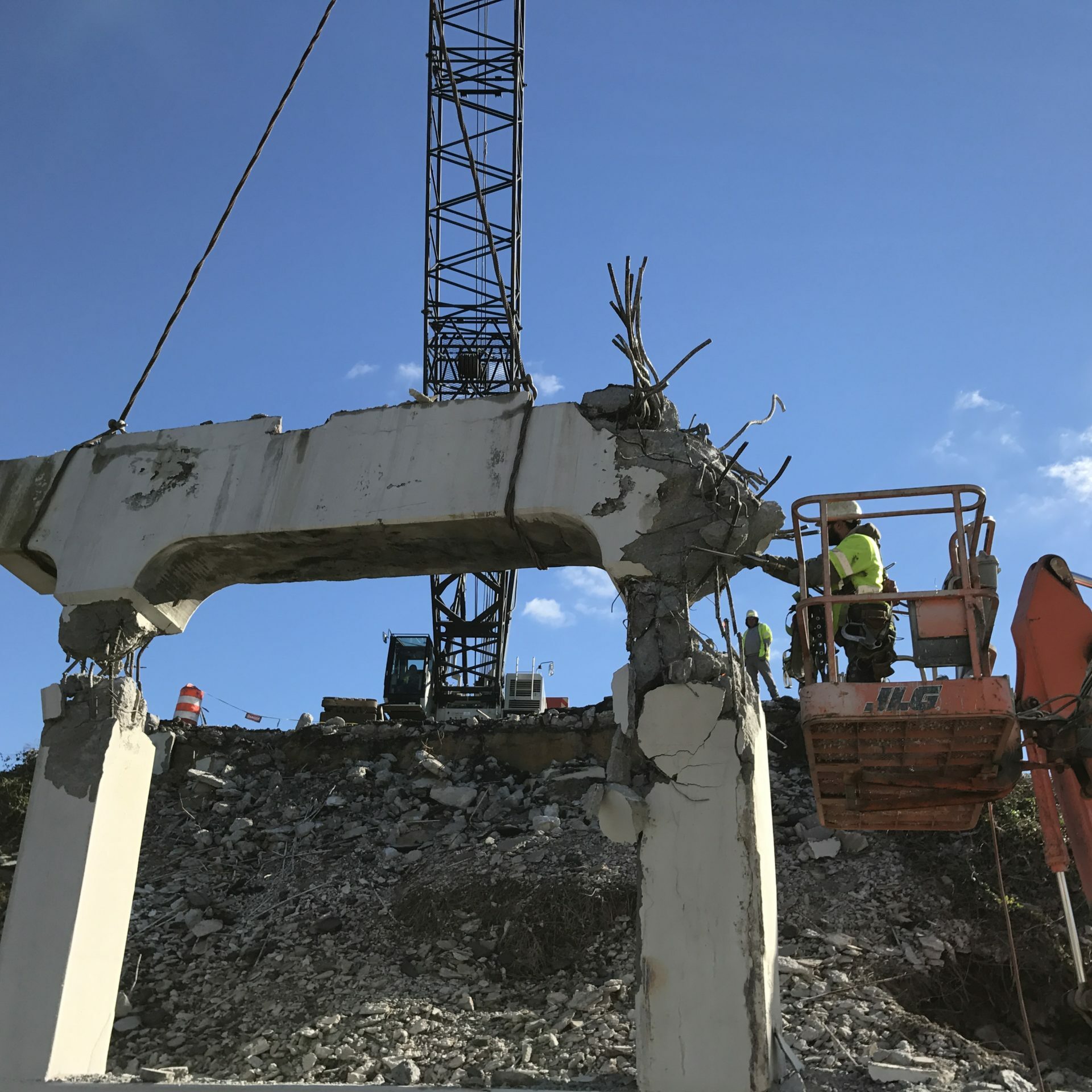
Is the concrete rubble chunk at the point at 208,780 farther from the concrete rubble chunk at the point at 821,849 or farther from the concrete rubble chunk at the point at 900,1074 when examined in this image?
the concrete rubble chunk at the point at 900,1074

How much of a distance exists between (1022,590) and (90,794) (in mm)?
5019

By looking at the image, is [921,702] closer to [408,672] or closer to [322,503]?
[322,503]

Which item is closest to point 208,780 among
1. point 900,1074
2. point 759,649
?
point 759,649

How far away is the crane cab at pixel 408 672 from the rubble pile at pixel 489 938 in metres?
6.38

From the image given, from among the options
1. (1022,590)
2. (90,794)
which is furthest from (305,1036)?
(1022,590)

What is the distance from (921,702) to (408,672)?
1586cm

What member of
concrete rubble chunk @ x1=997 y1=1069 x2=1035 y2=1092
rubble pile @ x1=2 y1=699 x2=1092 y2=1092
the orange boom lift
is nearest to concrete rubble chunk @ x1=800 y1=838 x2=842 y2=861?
rubble pile @ x1=2 y1=699 x2=1092 y2=1092

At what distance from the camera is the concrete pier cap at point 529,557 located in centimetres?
430

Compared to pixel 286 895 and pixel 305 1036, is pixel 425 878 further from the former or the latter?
pixel 305 1036

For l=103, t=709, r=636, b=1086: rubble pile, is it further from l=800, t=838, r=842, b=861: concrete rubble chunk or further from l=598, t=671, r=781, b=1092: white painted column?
l=800, t=838, r=842, b=861: concrete rubble chunk

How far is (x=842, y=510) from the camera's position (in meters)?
5.53

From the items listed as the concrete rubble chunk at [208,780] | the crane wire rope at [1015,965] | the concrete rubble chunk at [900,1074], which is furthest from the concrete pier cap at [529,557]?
the concrete rubble chunk at [208,780]

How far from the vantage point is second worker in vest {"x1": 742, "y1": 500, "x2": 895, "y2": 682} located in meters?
5.42

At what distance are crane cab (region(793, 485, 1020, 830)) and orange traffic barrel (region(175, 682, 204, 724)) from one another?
38.2 feet
